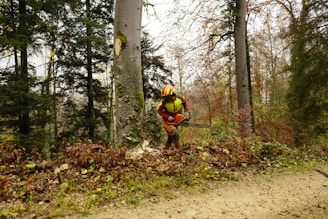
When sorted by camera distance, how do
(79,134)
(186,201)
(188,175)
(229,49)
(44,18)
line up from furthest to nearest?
(79,134)
(229,49)
(44,18)
(188,175)
(186,201)

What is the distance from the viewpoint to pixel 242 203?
317 centimetres

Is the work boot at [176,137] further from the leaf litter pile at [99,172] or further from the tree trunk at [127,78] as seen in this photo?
the tree trunk at [127,78]

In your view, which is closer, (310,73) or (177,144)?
(177,144)

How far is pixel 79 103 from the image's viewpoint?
15867 mm

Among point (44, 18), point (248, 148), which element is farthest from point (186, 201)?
point (44, 18)

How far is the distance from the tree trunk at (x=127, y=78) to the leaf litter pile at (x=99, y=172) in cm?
39

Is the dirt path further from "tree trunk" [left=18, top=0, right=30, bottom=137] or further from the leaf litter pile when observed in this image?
"tree trunk" [left=18, top=0, right=30, bottom=137]

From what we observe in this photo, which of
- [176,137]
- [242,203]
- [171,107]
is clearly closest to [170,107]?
[171,107]

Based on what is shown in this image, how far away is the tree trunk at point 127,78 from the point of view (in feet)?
15.0

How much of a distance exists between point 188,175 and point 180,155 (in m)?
0.75

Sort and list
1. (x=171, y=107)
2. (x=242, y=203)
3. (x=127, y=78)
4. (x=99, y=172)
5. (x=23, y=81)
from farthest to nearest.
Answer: (x=23, y=81), (x=171, y=107), (x=127, y=78), (x=99, y=172), (x=242, y=203)

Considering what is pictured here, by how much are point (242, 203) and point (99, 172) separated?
7.39 ft

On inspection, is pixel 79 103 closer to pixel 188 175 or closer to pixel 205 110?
pixel 205 110

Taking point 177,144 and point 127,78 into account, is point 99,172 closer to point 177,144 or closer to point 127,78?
point 127,78
